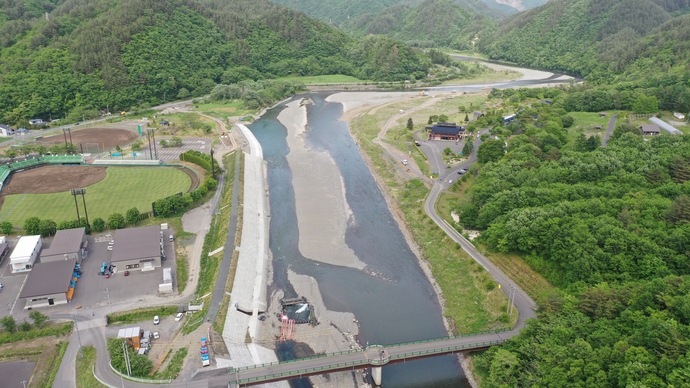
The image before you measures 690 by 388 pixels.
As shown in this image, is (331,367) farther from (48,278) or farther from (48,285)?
(48,278)

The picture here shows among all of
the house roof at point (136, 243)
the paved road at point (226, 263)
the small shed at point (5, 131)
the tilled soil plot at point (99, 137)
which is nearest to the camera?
the paved road at point (226, 263)

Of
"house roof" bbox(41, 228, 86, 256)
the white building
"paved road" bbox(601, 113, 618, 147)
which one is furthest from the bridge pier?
"paved road" bbox(601, 113, 618, 147)

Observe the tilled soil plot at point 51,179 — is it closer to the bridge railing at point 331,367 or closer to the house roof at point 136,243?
the house roof at point 136,243

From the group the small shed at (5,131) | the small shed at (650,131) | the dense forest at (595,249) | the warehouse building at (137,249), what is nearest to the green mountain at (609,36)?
the small shed at (650,131)

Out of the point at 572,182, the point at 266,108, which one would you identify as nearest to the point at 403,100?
the point at 266,108

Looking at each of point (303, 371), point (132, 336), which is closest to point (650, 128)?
point (303, 371)

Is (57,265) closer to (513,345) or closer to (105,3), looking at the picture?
(513,345)
